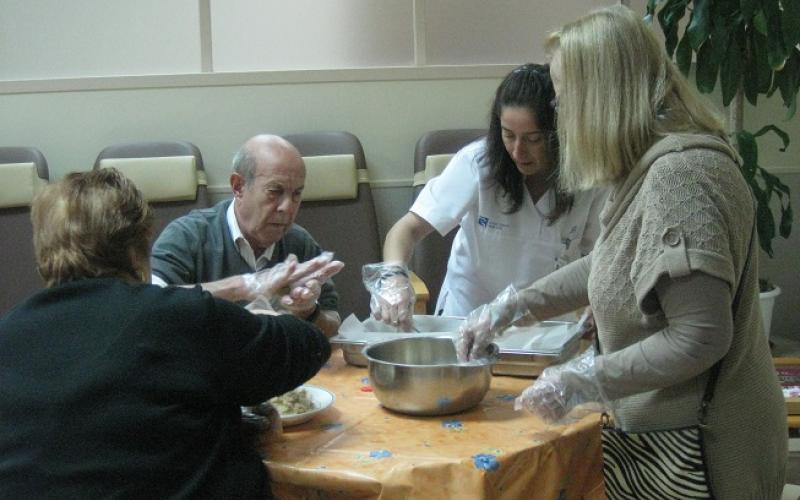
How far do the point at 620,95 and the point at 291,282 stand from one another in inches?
32.9

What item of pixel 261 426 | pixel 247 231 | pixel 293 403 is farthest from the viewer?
pixel 247 231

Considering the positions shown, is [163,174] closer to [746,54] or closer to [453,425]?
[453,425]

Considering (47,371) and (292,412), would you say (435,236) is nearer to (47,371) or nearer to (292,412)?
(292,412)

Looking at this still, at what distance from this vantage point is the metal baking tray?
5.33 ft

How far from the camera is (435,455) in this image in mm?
1245

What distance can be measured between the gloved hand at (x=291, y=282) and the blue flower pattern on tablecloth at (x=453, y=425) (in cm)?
51

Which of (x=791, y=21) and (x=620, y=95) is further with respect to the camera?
(x=791, y=21)

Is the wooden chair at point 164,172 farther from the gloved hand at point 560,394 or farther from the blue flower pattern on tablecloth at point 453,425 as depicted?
the gloved hand at point 560,394

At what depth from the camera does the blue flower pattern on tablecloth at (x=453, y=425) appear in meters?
1.37

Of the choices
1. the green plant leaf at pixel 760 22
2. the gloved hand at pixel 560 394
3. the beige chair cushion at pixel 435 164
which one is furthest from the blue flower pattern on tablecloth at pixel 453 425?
the green plant leaf at pixel 760 22

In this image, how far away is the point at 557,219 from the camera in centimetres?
210

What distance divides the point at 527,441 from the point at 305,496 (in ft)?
1.18

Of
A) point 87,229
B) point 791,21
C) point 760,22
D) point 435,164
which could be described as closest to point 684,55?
point 760,22

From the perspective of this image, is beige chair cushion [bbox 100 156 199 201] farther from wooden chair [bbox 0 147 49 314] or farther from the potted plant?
the potted plant
